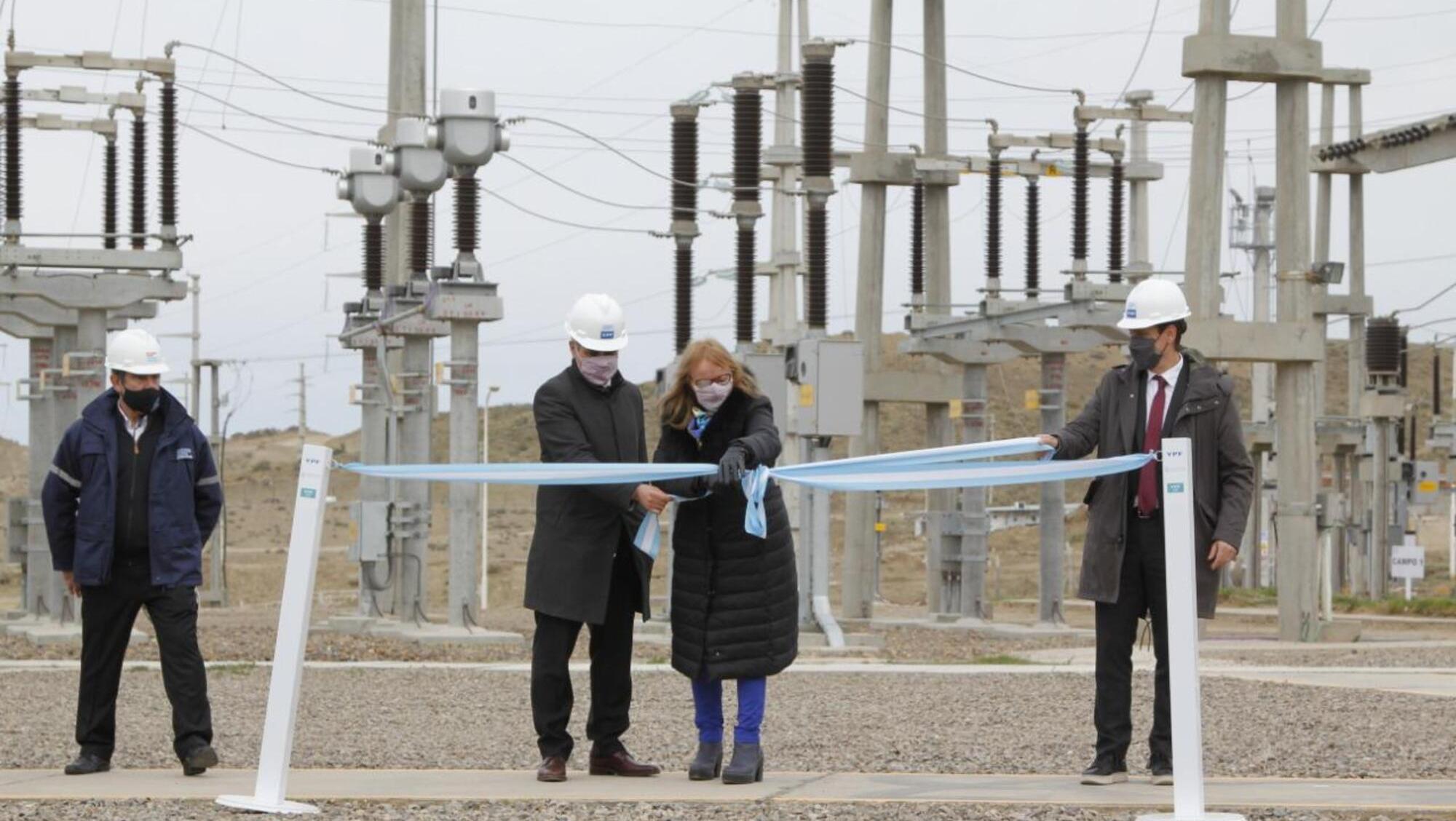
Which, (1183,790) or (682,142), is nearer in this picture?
(1183,790)

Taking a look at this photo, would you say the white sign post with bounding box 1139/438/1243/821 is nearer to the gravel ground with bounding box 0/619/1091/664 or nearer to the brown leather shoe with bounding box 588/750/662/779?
the brown leather shoe with bounding box 588/750/662/779

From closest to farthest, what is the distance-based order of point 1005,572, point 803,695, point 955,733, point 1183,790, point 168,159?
point 1183,790
point 955,733
point 803,695
point 168,159
point 1005,572

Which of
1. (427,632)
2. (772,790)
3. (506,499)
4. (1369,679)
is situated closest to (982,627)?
(427,632)

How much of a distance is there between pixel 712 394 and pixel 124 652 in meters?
2.74

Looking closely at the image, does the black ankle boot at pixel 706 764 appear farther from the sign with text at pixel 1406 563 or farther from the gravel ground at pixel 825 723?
the sign with text at pixel 1406 563

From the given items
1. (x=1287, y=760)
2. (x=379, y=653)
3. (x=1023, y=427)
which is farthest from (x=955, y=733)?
(x=1023, y=427)

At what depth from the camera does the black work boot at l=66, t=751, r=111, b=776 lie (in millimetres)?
9516

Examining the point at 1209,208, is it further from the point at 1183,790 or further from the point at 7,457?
the point at 7,457

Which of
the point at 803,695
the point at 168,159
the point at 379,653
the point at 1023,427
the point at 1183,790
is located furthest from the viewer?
the point at 1023,427

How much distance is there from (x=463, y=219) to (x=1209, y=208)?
328 inches

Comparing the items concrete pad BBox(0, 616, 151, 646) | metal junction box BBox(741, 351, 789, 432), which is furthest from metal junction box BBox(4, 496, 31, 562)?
metal junction box BBox(741, 351, 789, 432)

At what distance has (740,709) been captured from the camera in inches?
350

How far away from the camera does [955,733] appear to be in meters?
12.8

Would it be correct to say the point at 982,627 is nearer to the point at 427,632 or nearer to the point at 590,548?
the point at 427,632
